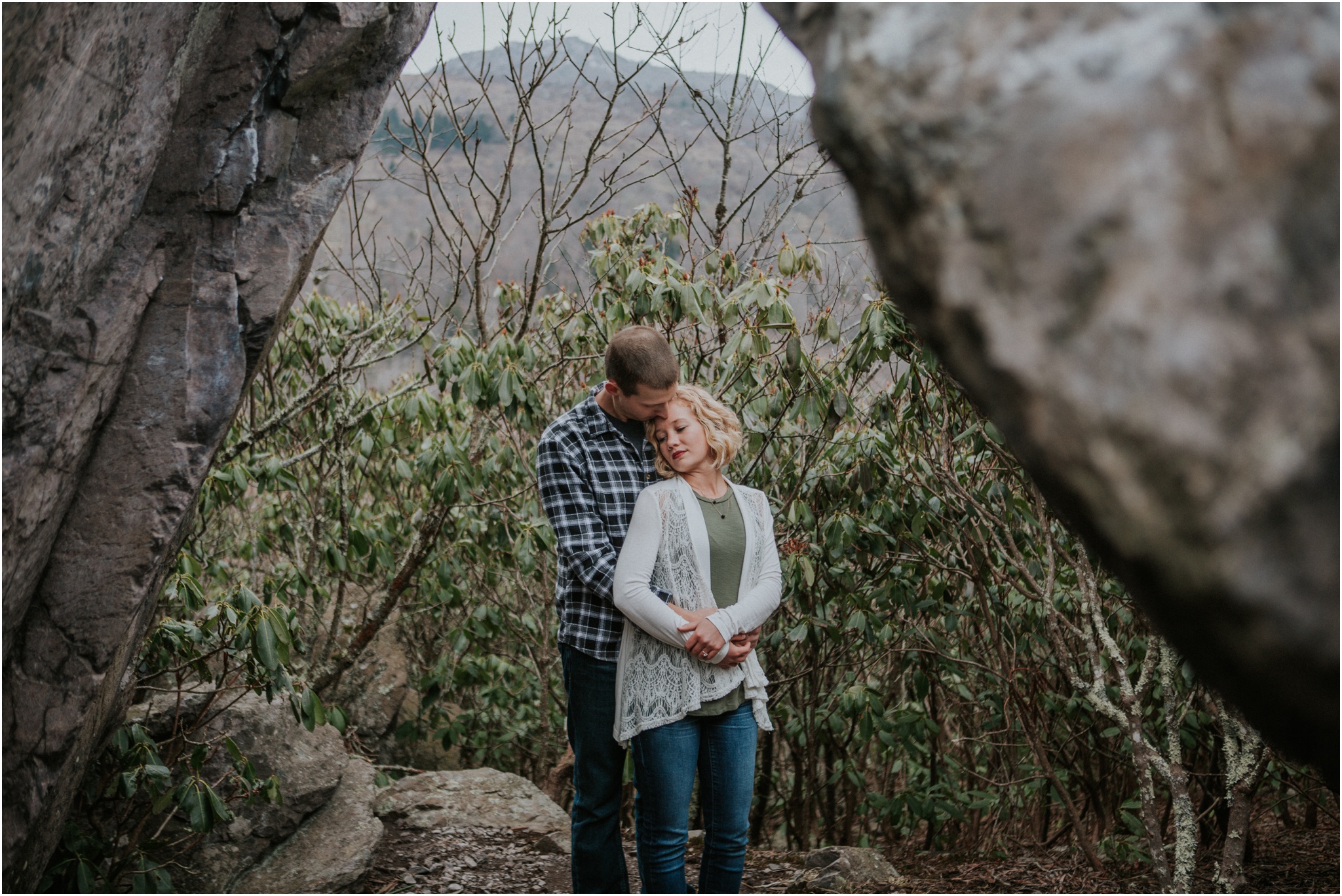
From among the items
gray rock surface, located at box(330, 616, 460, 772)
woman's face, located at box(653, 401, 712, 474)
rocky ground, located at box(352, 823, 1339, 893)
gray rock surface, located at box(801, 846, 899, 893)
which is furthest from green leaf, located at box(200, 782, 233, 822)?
gray rock surface, located at box(330, 616, 460, 772)

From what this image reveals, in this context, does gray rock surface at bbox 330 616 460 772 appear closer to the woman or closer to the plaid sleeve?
the plaid sleeve

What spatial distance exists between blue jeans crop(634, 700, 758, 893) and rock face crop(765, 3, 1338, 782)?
1.66 m

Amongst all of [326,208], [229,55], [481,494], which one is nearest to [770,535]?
[326,208]

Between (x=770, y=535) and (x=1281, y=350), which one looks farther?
(x=770, y=535)

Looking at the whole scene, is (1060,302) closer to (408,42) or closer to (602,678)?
(602,678)

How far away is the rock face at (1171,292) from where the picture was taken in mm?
684

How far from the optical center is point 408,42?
103 inches

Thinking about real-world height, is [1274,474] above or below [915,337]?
below

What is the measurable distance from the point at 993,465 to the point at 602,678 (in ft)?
6.93

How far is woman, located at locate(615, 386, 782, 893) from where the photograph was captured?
90.6 inches

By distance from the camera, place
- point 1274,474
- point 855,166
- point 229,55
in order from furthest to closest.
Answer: point 229,55 < point 855,166 < point 1274,474

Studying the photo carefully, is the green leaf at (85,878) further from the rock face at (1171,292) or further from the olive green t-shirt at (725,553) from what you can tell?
the rock face at (1171,292)

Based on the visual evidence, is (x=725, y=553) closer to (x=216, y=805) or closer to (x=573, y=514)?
(x=573, y=514)

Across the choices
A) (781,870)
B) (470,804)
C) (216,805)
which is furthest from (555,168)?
(216,805)
